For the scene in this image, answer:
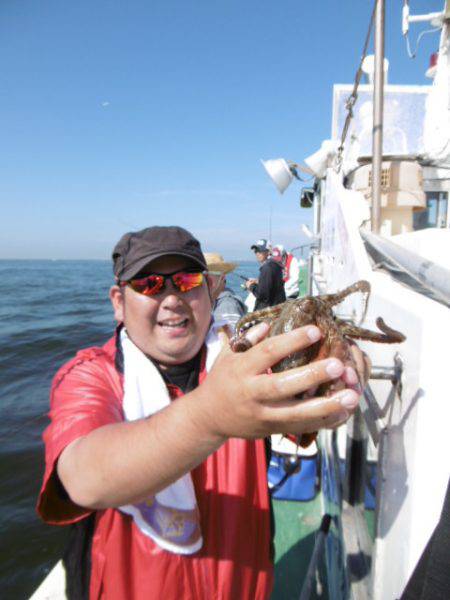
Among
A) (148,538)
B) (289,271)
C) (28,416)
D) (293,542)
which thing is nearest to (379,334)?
(148,538)

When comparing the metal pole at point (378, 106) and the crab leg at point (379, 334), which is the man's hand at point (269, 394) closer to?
the crab leg at point (379, 334)

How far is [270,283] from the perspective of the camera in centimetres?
778

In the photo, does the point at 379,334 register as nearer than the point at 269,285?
Yes

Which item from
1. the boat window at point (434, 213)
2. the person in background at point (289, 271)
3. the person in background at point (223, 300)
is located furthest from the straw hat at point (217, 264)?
the person in background at point (289, 271)

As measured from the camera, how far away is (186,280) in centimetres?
196

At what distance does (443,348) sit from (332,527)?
2596mm

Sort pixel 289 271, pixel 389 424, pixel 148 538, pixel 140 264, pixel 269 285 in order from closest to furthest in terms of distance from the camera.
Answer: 1. pixel 389 424
2. pixel 148 538
3. pixel 140 264
4. pixel 269 285
5. pixel 289 271

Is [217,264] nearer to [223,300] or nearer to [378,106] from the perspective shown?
Answer: [223,300]

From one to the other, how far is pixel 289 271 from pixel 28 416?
991 centimetres

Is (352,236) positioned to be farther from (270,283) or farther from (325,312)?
(270,283)

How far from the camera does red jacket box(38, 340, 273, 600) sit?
1413 mm

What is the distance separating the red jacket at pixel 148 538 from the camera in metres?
1.41

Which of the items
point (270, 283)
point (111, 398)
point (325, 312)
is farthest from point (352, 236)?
point (270, 283)

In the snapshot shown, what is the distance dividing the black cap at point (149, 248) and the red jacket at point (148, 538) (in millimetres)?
452
